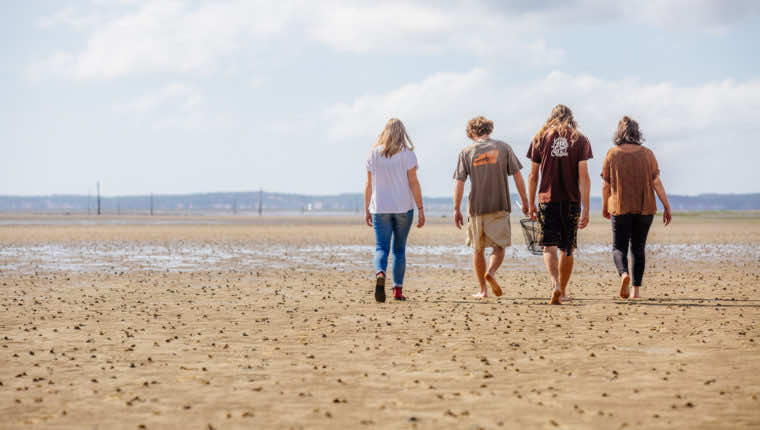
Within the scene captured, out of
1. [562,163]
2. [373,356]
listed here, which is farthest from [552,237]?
[373,356]

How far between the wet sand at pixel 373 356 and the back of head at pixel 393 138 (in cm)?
187

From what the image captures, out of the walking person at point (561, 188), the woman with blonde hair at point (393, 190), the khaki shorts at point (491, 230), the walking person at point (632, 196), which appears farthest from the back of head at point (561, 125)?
the woman with blonde hair at point (393, 190)

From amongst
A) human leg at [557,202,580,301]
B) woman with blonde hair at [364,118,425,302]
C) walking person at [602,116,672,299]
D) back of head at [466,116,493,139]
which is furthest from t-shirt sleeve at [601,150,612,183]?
woman with blonde hair at [364,118,425,302]

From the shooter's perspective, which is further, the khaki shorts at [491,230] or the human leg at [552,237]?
the khaki shorts at [491,230]

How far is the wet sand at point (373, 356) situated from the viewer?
14.0ft

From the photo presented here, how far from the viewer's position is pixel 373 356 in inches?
233

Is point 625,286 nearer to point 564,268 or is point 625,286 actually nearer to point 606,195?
point 564,268

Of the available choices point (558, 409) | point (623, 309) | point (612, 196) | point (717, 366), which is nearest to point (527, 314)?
point (623, 309)

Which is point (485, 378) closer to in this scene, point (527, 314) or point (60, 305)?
point (527, 314)

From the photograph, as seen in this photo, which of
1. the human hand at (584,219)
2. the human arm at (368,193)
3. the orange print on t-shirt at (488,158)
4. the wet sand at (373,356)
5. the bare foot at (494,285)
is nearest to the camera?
the wet sand at (373,356)

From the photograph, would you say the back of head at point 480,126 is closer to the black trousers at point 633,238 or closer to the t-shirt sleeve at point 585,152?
the t-shirt sleeve at point 585,152

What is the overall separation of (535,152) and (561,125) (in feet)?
1.47

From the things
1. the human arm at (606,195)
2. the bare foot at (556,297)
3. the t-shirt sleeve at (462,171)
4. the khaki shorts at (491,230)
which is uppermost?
the t-shirt sleeve at (462,171)

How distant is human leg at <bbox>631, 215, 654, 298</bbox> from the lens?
30.1 feet
